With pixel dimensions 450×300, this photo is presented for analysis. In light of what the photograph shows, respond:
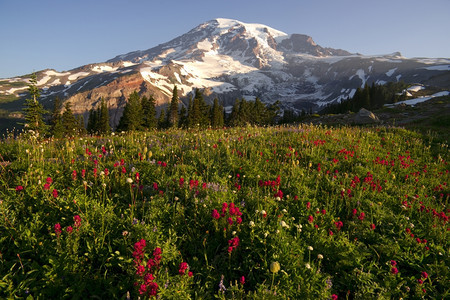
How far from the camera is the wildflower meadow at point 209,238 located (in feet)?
9.14

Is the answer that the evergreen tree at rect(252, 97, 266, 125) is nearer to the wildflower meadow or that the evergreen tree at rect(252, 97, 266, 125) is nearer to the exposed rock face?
the exposed rock face

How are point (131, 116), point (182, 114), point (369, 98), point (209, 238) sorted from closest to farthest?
point (209, 238)
point (131, 116)
point (182, 114)
point (369, 98)

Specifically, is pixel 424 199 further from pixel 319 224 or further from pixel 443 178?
pixel 319 224

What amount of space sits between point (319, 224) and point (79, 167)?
5.36m

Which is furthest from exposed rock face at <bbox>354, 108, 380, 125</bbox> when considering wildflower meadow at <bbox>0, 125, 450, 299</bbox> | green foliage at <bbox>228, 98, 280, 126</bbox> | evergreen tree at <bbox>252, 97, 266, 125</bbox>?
evergreen tree at <bbox>252, 97, 266, 125</bbox>

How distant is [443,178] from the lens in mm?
7234

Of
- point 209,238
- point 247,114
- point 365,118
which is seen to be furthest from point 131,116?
point 209,238

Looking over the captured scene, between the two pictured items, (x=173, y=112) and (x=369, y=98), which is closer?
(x=173, y=112)

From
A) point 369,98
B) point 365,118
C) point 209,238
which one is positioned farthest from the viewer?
point 369,98

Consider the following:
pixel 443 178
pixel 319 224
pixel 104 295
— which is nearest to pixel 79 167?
pixel 104 295

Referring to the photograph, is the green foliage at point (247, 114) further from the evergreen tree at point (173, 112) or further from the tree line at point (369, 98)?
the tree line at point (369, 98)

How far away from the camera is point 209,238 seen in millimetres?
3732

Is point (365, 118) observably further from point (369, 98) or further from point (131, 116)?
point (369, 98)

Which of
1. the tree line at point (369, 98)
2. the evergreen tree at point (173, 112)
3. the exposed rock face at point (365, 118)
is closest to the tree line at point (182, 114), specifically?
the evergreen tree at point (173, 112)
